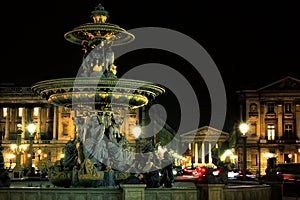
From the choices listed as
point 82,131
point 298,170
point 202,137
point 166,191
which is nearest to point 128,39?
point 82,131

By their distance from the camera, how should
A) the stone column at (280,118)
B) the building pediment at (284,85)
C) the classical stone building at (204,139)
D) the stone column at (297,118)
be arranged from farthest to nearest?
the classical stone building at (204,139), the stone column at (280,118), the stone column at (297,118), the building pediment at (284,85)

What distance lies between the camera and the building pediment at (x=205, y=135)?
14512 cm

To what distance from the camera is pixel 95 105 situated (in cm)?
1900

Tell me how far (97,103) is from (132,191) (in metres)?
5.45

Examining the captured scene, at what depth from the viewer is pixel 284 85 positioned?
9631 centimetres

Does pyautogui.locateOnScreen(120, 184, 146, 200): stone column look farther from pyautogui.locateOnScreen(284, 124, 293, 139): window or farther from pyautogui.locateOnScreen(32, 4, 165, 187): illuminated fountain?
pyautogui.locateOnScreen(284, 124, 293, 139): window

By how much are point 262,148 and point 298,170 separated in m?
59.6

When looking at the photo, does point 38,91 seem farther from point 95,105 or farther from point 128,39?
point 128,39

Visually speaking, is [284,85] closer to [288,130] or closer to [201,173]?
[288,130]

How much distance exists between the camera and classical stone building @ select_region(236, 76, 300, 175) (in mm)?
95938

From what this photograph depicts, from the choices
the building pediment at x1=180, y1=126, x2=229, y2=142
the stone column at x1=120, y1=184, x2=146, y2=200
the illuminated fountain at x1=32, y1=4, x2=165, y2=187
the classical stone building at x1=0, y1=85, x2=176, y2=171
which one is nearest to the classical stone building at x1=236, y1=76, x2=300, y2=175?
the classical stone building at x1=0, y1=85, x2=176, y2=171

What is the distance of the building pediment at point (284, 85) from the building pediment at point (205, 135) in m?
47.9

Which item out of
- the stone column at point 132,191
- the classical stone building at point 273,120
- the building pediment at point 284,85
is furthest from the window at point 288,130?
the stone column at point 132,191

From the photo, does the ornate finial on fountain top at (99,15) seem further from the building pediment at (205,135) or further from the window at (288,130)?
the building pediment at (205,135)
